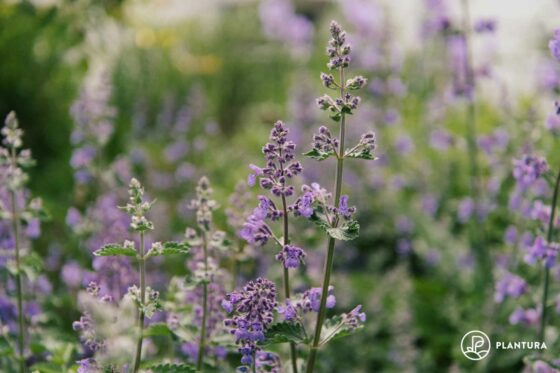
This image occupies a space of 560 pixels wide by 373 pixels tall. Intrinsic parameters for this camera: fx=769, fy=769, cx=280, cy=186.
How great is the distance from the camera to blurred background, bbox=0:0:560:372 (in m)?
3.91

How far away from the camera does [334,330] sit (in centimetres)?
221

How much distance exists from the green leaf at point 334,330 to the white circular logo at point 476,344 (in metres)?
1.36

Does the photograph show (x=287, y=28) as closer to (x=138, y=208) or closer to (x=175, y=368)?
(x=138, y=208)

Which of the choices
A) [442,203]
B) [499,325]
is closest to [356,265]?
[442,203]

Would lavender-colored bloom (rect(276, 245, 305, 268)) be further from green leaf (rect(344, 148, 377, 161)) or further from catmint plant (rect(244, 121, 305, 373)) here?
green leaf (rect(344, 148, 377, 161))

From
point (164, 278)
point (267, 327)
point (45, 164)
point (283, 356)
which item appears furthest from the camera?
point (45, 164)

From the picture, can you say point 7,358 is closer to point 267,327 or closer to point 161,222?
point 267,327

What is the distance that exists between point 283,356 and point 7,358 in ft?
3.61

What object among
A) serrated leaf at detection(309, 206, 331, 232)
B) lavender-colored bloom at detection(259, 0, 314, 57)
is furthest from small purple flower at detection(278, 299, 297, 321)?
lavender-colored bloom at detection(259, 0, 314, 57)

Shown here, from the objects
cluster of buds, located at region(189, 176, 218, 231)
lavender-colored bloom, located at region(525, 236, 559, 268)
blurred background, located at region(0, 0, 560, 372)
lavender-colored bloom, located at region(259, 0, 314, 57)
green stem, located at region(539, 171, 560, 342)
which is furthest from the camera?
lavender-colored bloom, located at region(259, 0, 314, 57)

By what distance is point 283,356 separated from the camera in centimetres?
324

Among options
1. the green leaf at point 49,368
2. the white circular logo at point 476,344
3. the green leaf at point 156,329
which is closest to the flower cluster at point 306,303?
the green leaf at point 156,329

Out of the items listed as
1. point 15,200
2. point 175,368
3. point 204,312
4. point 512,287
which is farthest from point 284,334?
point 512,287

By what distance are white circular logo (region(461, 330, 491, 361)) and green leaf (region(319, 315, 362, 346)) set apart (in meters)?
1.36
